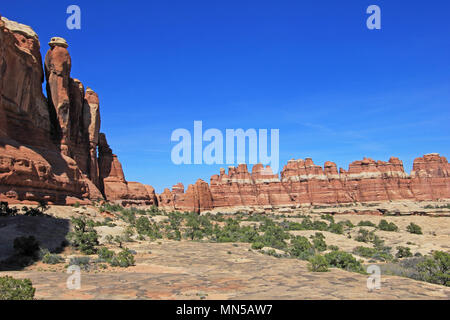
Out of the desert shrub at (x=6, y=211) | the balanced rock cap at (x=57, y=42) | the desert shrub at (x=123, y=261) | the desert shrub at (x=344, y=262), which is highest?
the balanced rock cap at (x=57, y=42)

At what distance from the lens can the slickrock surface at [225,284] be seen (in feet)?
26.3

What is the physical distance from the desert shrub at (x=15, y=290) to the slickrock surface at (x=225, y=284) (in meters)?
0.99

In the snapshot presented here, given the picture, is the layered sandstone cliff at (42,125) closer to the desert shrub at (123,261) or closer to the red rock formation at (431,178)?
the desert shrub at (123,261)

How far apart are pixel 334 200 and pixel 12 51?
288ft

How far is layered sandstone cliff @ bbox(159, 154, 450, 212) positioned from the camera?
303 ft

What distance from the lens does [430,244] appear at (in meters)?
27.8

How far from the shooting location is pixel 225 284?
9.68m

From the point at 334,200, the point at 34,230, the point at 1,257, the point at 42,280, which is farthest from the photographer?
the point at 334,200

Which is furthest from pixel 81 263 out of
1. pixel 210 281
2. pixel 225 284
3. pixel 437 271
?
pixel 437 271

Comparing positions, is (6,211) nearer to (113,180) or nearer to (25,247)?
(25,247)

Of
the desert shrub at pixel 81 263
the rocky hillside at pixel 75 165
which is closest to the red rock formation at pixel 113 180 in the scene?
the rocky hillside at pixel 75 165

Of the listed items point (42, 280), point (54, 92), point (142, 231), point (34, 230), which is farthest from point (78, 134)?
point (42, 280)

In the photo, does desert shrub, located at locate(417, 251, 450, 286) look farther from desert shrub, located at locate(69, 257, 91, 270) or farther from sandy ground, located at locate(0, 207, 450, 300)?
desert shrub, located at locate(69, 257, 91, 270)
